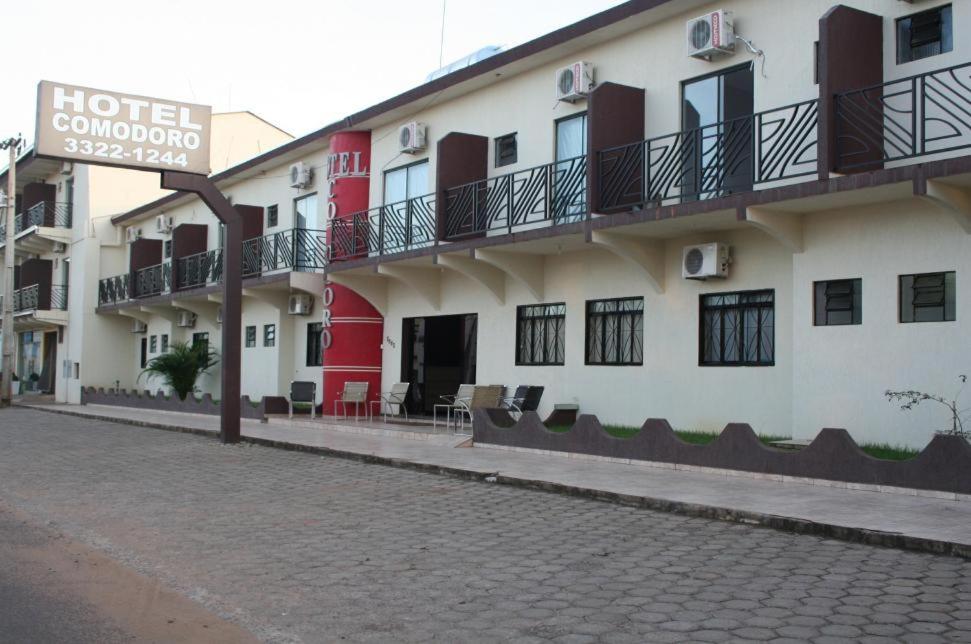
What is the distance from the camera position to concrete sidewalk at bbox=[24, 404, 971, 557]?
7.83m

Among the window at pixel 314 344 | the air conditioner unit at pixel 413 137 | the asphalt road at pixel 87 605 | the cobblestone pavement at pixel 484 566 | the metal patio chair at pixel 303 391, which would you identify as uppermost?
the air conditioner unit at pixel 413 137

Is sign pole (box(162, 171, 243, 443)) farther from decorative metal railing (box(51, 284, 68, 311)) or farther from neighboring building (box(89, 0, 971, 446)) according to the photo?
decorative metal railing (box(51, 284, 68, 311))

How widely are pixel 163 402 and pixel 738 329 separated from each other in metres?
19.4

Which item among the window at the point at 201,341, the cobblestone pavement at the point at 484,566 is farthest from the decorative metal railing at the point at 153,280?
the cobblestone pavement at the point at 484,566

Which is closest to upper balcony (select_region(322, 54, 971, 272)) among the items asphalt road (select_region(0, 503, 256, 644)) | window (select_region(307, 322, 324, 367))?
window (select_region(307, 322, 324, 367))

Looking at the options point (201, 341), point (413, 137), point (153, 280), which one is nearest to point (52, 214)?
point (153, 280)

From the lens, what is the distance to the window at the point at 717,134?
13.3 metres

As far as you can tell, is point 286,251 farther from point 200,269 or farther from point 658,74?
point 658,74

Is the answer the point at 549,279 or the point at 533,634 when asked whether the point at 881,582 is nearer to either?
the point at 533,634

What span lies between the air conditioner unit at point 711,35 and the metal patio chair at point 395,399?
9165mm

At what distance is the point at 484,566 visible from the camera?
6.97 meters

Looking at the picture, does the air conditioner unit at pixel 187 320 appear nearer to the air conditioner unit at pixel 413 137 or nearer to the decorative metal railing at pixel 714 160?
the air conditioner unit at pixel 413 137

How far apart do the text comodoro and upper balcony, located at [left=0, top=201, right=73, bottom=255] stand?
76.1 feet

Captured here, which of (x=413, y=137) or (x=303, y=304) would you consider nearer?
(x=413, y=137)
